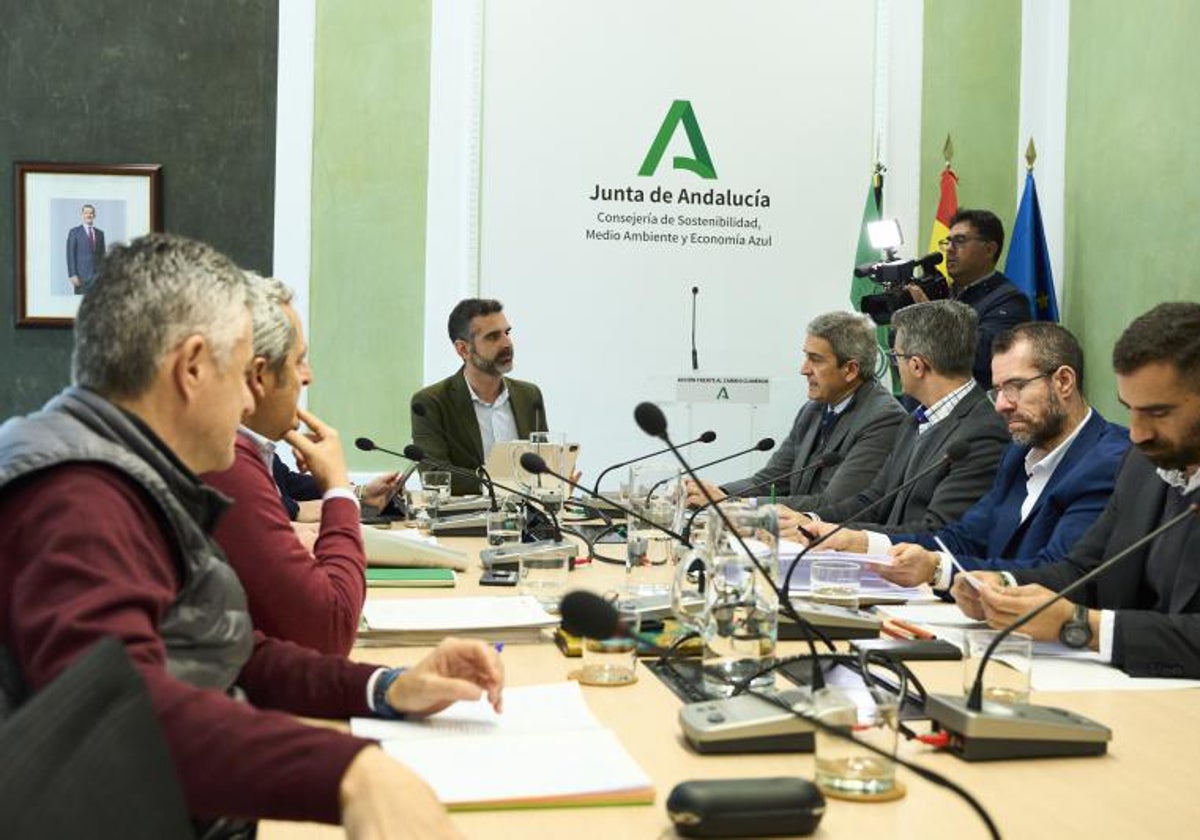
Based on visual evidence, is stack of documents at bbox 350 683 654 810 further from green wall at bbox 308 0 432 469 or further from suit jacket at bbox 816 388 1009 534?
green wall at bbox 308 0 432 469

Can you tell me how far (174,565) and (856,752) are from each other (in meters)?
0.76

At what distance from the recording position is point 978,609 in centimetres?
229

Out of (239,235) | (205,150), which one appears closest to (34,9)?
(205,150)

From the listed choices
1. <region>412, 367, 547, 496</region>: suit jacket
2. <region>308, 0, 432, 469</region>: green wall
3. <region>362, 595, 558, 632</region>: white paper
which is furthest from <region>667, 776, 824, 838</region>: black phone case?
<region>308, 0, 432, 469</region>: green wall

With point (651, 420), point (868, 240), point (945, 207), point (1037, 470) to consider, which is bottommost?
point (1037, 470)

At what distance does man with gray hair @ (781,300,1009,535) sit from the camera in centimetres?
373

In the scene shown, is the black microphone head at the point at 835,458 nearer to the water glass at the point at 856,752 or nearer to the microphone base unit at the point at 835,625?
the microphone base unit at the point at 835,625

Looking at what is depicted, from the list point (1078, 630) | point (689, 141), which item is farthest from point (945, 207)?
point (1078, 630)

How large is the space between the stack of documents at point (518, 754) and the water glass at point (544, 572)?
0.86 m

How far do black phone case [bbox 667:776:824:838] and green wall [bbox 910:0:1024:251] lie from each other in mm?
5399

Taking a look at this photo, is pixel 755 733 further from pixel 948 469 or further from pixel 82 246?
pixel 82 246

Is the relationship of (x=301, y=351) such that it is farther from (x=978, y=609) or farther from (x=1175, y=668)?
(x=1175, y=668)

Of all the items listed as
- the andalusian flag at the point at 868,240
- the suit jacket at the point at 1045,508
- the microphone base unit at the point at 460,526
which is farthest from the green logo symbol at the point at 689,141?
the suit jacket at the point at 1045,508

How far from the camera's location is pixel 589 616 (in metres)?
1.30
